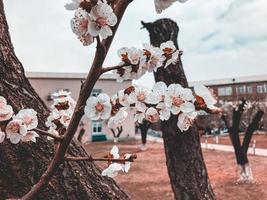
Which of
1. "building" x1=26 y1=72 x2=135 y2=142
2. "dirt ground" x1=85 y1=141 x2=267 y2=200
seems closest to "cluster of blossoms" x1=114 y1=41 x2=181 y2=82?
"dirt ground" x1=85 y1=141 x2=267 y2=200

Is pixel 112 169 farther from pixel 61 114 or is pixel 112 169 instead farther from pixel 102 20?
pixel 102 20

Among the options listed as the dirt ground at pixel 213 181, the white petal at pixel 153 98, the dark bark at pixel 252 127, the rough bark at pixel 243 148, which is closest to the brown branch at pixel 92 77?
the white petal at pixel 153 98

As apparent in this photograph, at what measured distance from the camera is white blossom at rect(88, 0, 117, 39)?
0.84 m

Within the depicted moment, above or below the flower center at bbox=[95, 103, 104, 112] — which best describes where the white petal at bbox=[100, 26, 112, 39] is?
above

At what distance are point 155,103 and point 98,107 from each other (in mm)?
220

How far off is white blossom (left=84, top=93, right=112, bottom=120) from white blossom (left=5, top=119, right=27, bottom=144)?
0.23 metres

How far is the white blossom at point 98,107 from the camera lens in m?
0.96

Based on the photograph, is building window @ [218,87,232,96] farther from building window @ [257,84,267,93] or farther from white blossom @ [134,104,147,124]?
white blossom @ [134,104,147,124]

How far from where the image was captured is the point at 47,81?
33312 mm

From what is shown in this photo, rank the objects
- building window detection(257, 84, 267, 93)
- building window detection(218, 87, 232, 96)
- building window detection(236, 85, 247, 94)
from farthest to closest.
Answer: building window detection(218, 87, 232, 96) < building window detection(236, 85, 247, 94) < building window detection(257, 84, 267, 93)

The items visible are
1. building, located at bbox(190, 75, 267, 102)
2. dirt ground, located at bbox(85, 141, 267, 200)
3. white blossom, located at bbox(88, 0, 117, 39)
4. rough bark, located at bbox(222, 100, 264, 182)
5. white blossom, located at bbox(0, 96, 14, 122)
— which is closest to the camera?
white blossom, located at bbox(88, 0, 117, 39)

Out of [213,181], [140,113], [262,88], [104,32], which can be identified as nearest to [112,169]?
[140,113]

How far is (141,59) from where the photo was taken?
1.13m

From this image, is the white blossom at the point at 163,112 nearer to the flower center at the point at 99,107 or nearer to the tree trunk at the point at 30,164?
the flower center at the point at 99,107
